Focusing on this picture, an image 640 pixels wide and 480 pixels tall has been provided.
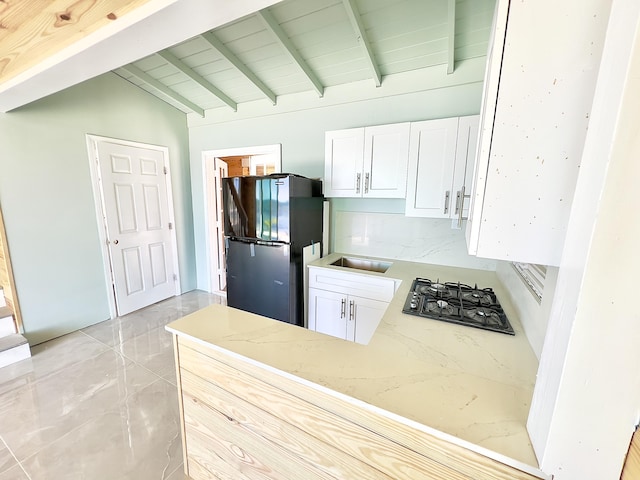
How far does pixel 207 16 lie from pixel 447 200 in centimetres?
181

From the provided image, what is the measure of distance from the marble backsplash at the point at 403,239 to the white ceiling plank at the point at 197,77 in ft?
5.92

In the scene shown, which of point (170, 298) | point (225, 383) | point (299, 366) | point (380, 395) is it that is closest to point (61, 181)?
point (170, 298)

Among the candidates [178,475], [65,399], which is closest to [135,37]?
[178,475]

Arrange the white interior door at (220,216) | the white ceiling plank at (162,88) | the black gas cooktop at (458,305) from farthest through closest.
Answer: the white interior door at (220,216), the white ceiling plank at (162,88), the black gas cooktop at (458,305)

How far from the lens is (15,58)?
1510 millimetres

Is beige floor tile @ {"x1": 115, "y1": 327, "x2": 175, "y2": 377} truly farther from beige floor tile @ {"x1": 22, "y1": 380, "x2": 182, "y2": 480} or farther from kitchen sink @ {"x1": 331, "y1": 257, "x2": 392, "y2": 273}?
kitchen sink @ {"x1": 331, "y1": 257, "x2": 392, "y2": 273}

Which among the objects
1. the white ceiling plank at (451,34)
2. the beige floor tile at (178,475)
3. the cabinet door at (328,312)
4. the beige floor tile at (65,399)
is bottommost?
the beige floor tile at (178,475)

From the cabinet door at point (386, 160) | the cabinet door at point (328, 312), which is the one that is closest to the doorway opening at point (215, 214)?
the cabinet door at point (386, 160)

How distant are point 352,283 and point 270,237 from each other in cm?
83

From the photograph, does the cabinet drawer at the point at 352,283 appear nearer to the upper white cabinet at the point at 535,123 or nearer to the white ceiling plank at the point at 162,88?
the upper white cabinet at the point at 535,123

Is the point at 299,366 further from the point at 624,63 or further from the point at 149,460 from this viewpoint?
the point at 149,460

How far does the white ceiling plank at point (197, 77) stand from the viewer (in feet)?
7.60

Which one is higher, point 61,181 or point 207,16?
point 207,16

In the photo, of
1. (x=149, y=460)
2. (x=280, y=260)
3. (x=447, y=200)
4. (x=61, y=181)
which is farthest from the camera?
(x=61, y=181)
